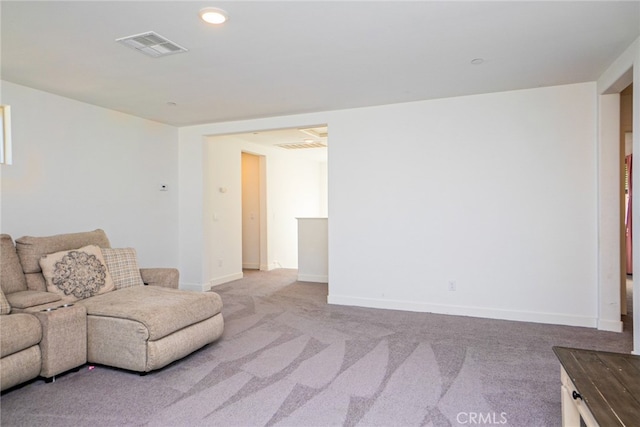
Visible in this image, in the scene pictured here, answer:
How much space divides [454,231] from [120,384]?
350 cm

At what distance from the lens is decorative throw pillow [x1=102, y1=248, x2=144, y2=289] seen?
353 cm

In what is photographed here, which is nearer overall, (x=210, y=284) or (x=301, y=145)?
(x=210, y=284)

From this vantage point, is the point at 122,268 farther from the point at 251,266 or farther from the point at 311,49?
the point at 251,266

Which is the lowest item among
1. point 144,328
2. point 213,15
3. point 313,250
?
point 144,328

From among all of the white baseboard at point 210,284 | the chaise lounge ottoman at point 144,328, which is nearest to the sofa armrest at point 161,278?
the chaise lounge ottoman at point 144,328

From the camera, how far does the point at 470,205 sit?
4.25m

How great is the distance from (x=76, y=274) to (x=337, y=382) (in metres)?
2.34

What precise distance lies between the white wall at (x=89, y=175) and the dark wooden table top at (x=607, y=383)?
459cm

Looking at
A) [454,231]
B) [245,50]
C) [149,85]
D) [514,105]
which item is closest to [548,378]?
[454,231]

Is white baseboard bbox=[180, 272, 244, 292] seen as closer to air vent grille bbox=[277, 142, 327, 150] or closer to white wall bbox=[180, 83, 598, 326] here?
white wall bbox=[180, 83, 598, 326]

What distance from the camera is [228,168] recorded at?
6.41 m

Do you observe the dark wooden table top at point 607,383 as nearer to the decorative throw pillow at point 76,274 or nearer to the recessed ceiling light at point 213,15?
the recessed ceiling light at point 213,15

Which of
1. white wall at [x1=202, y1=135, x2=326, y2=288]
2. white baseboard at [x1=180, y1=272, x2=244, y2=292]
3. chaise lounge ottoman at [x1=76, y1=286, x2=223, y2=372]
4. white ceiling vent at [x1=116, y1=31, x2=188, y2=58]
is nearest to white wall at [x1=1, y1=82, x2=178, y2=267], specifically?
white baseboard at [x1=180, y1=272, x2=244, y2=292]

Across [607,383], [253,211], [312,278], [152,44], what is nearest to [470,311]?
[607,383]
